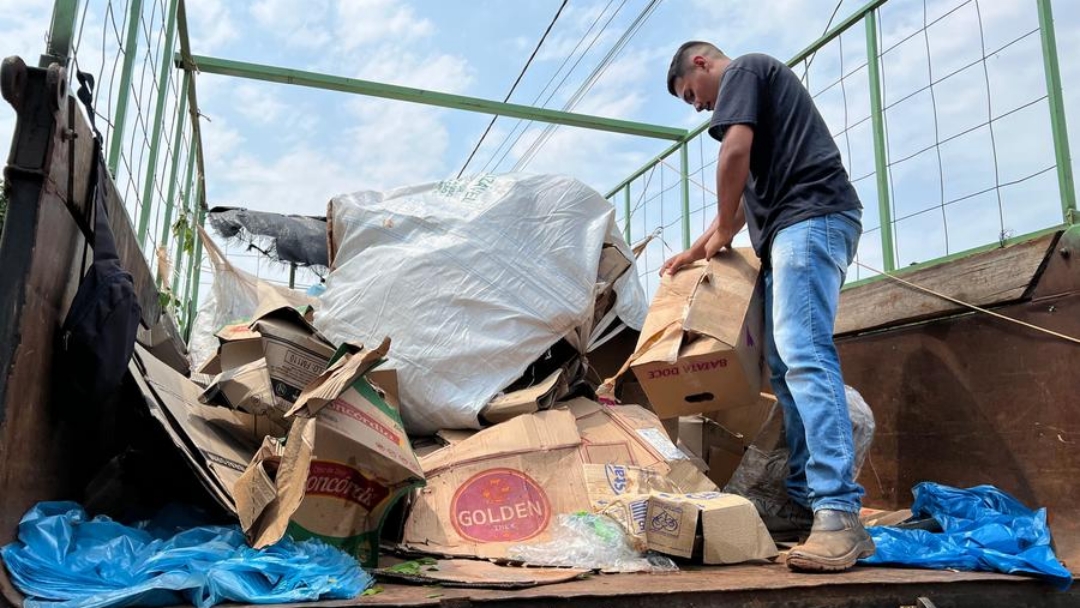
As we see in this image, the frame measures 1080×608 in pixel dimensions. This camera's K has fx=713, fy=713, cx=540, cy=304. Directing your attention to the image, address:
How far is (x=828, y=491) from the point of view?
159cm

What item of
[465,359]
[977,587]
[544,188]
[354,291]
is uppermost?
[544,188]

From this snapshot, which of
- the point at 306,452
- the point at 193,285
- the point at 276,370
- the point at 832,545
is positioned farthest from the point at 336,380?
the point at 193,285

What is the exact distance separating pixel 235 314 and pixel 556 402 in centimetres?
231

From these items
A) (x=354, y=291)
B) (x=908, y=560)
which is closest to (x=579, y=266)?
(x=354, y=291)

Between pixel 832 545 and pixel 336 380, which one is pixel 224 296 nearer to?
pixel 336 380

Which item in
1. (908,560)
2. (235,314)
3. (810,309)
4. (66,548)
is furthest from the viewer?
→ (235,314)

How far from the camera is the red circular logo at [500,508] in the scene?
1.65 m

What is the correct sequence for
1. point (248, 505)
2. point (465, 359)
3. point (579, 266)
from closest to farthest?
point (248, 505)
point (465, 359)
point (579, 266)

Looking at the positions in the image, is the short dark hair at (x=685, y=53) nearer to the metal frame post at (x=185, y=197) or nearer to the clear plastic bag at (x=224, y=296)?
the clear plastic bag at (x=224, y=296)

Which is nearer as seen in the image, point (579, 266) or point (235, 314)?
point (579, 266)

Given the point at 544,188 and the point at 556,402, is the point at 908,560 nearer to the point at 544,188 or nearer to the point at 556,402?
the point at 556,402

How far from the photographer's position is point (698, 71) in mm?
2105

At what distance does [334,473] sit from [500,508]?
0.47m

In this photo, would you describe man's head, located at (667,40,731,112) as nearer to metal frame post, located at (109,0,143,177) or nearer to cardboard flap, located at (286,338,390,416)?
cardboard flap, located at (286,338,390,416)
